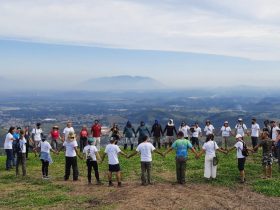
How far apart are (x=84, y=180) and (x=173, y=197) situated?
6.06m

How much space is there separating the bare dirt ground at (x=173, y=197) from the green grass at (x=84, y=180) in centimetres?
50

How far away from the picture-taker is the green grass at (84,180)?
17516 millimetres

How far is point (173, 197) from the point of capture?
685 inches

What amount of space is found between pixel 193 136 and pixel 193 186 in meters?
12.9

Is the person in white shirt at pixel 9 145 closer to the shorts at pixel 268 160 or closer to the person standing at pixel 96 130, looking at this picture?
the person standing at pixel 96 130

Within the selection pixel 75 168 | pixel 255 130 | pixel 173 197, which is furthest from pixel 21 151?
pixel 255 130

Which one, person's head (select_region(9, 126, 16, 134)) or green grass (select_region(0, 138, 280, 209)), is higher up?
person's head (select_region(9, 126, 16, 134))

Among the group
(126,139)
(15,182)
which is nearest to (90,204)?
(15,182)

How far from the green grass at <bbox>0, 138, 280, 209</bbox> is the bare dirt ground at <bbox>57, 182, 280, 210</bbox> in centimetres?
50

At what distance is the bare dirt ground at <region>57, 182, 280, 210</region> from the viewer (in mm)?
16359

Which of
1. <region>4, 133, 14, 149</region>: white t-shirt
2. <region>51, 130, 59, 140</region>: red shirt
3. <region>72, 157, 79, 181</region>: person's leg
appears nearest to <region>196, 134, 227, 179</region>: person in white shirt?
<region>72, 157, 79, 181</region>: person's leg

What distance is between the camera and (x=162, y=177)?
72.5 feet

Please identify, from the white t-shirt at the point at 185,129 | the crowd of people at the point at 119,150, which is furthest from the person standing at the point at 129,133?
the white t-shirt at the point at 185,129

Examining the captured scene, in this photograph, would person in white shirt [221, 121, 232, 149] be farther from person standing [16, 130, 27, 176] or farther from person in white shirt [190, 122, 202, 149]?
person standing [16, 130, 27, 176]
